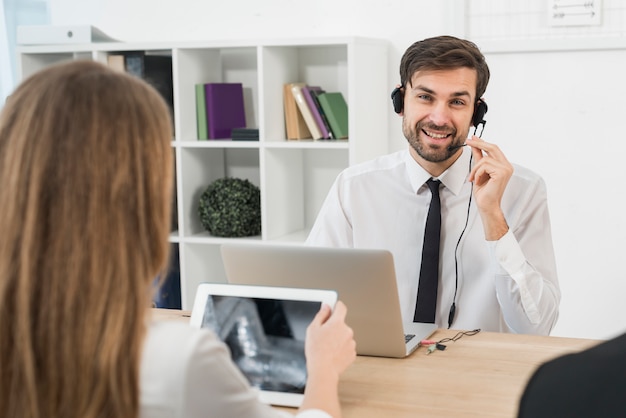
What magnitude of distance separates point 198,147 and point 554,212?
4.75ft

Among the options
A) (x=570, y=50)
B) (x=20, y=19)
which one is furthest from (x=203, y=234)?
(x=570, y=50)

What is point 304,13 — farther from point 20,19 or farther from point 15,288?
point 15,288

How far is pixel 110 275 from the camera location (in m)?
1.00

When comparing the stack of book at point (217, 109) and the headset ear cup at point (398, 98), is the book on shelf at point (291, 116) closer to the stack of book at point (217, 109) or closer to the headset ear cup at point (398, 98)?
the stack of book at point (217, 109)

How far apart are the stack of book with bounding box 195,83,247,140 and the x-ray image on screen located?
1936mm

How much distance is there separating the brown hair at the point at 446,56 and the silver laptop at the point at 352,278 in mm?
817

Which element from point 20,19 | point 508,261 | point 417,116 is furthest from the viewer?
point 20,19

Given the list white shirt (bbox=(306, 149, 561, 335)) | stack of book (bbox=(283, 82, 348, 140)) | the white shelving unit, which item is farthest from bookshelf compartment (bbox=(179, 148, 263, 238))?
white shirt (bbox=(306, 149, 561, 335))

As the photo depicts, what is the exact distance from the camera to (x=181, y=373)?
1.07 meters

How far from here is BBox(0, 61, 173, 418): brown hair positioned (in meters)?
0.99

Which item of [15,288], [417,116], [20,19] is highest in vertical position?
[20,19]

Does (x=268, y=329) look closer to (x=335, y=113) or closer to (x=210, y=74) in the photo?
(x=335, y=113)

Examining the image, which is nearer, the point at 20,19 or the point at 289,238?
the point at 289,238

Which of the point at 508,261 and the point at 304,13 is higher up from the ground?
the point at 304,13
